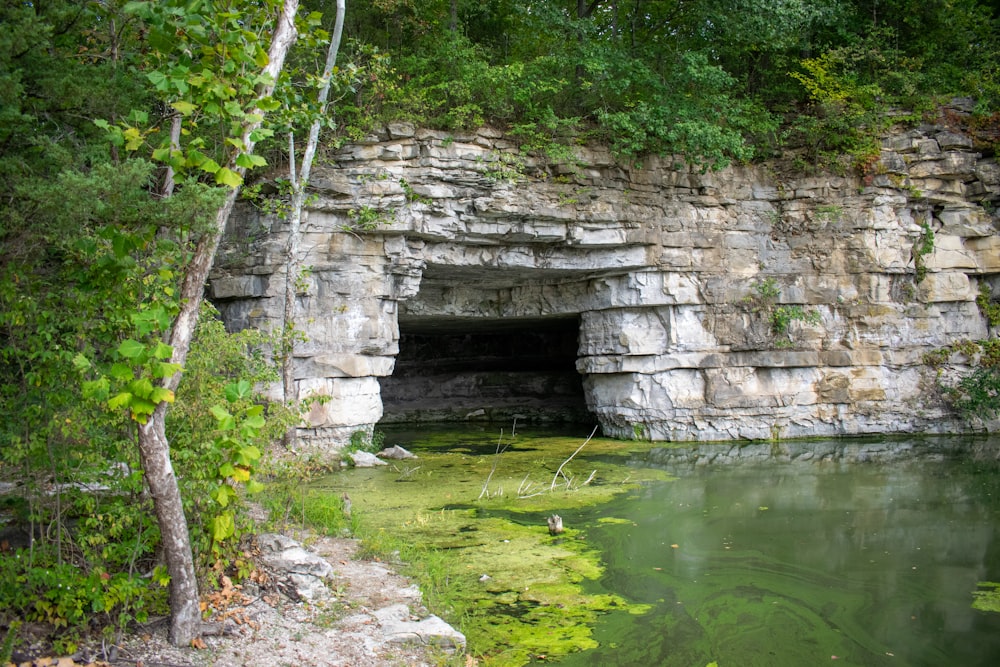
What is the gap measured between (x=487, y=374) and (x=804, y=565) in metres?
14.0

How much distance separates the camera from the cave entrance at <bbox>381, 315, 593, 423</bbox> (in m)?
19.3

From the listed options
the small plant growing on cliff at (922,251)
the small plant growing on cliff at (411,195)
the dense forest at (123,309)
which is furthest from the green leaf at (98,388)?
the small plant growing on cliff at (922,251)

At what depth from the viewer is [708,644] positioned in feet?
16.0

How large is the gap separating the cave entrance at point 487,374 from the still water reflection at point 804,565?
8.28 meters

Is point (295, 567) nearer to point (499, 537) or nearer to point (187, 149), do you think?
point (499, 537)

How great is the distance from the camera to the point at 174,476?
12.7ft

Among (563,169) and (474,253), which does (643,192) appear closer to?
(563,169)

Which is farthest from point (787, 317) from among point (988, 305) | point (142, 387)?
point (142, 387)

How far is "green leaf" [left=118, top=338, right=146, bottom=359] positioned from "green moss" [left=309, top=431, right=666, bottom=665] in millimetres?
2772

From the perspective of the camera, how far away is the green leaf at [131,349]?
→ 11.0 feet

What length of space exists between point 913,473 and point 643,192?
6.76 metres

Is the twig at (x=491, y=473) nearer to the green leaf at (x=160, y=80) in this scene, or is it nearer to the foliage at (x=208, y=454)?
the foliage at (x=208, y=454)

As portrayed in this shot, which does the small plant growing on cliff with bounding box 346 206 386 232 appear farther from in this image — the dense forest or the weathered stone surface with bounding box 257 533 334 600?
the weathered stone surface with bounding box 257 533 334 600

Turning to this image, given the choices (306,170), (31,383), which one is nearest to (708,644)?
(31,383)
